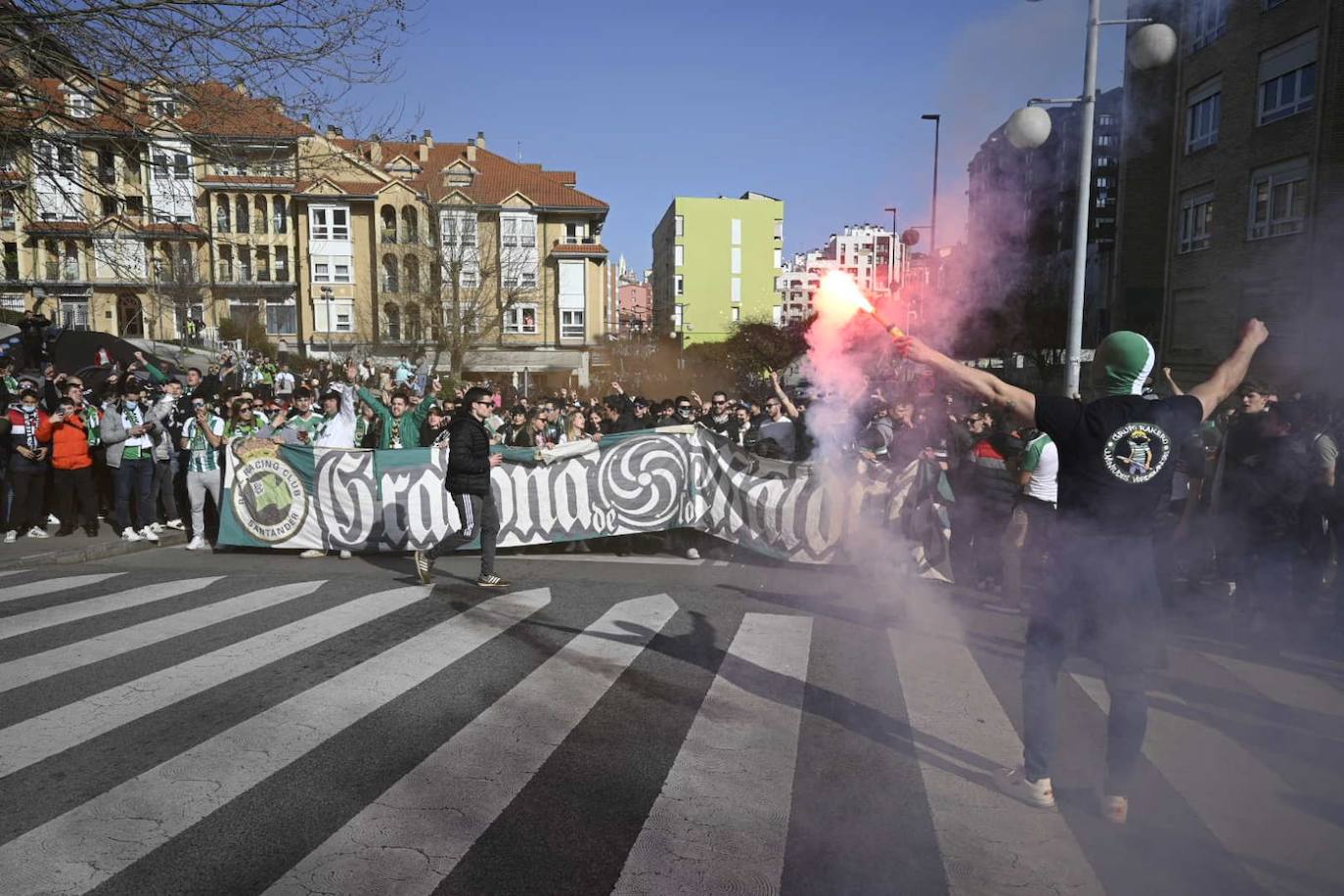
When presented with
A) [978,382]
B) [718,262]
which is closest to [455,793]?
[978,382]

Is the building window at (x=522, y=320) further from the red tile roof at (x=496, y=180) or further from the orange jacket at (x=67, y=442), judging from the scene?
the orange jacket at (x=67, y=442)

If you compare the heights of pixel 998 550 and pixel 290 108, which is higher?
pixel 290 108

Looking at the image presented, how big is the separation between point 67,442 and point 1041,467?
1099 centimetres

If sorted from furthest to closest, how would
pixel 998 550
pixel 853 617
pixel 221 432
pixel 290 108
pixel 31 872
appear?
→ pixel 221 432 → pixel 290 108 → pixel 998 550 → pixel 853 617 → pixel 31 872

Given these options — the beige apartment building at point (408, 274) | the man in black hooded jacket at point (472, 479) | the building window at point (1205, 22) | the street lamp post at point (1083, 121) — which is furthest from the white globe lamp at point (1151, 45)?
the beige apartment building at point (408, 274)

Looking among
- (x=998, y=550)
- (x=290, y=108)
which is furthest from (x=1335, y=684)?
(x=290, y=108)

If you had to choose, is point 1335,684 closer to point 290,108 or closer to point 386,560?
point 386,560

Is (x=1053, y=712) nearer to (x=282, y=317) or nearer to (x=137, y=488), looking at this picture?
(x=137, y=488)

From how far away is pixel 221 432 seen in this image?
10.5 meters

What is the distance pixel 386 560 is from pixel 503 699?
512 centimetres

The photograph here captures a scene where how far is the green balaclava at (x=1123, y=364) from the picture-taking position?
3824 millimetres

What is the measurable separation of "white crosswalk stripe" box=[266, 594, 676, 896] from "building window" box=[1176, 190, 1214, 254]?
14051 millimetres

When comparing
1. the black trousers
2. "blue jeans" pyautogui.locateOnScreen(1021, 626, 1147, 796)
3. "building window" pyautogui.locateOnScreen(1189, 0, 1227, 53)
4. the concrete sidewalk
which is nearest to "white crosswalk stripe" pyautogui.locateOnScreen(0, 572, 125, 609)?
the concrete sidewalk

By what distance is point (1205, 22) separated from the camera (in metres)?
7.60
